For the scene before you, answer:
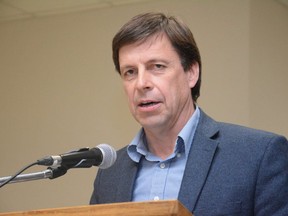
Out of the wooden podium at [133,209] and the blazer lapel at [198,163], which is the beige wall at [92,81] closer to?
the blazer lapel at [198,163]

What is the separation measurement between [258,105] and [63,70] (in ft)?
5.29

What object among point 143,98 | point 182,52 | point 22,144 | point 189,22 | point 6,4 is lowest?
point 22,144

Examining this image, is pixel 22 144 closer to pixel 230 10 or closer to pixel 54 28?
pixel 54 28

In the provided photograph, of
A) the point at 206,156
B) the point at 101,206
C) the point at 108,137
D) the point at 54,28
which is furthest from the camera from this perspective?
the point at 54,28

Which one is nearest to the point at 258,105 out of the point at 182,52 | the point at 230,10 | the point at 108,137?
the point at 230,10

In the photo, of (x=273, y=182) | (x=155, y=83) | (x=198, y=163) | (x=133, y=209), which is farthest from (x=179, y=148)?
(x=133, y=209)

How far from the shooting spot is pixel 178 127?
190 centimetres

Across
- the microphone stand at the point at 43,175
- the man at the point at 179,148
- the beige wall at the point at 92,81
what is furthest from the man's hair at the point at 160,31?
the beige wall at the point at 92,81

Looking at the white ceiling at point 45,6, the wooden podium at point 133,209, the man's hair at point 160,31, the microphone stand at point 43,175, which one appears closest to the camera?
the wooden podium at point 133,209

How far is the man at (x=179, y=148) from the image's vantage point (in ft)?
5.43

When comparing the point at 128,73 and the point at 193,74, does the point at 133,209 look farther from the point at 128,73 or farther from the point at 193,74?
the point at 193,74

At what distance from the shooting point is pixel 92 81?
4.31 m

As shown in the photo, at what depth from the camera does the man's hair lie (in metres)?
1.90

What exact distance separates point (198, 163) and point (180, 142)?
13 centimetres
